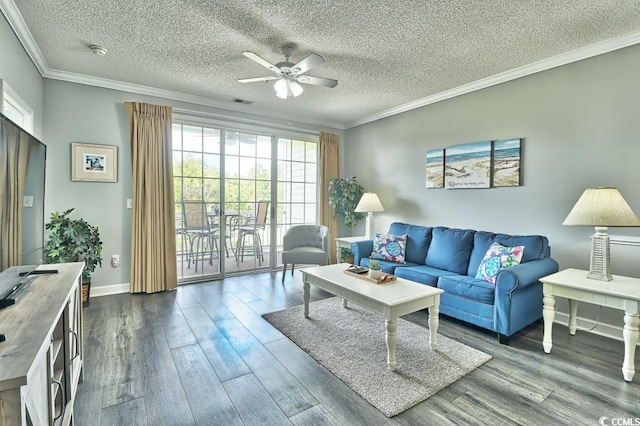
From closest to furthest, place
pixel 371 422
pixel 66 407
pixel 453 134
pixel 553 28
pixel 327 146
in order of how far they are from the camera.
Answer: pixel 66 407, pixel 371 422, pixel 553 28, pixel 453 134, pixel 327 146

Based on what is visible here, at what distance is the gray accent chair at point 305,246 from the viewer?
15.0 feet

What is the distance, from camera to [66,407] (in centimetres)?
156

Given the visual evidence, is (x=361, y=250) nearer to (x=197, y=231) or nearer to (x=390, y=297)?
(x=390, y=297)

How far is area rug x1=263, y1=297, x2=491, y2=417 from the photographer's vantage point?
2035mm

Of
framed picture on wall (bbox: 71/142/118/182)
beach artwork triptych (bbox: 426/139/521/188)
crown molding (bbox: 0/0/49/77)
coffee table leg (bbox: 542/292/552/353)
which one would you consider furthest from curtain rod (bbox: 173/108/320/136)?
coffee table leg (bbox: 542/292/552/353)

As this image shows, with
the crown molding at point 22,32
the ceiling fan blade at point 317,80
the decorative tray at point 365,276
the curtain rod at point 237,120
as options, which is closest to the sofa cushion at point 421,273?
the decorative tray at point 365,276

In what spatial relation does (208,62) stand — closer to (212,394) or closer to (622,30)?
(212,394)

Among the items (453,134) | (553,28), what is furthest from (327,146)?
(553,28)

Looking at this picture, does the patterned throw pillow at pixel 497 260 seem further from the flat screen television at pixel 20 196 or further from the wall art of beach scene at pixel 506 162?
the flat screen television at pixel 20 196

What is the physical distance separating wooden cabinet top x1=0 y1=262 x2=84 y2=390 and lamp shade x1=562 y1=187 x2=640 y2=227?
3.34 metres

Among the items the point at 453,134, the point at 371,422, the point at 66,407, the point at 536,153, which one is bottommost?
the point at 371,422

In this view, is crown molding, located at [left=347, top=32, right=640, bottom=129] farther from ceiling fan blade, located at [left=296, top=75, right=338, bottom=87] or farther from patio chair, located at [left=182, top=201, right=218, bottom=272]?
patio chair, located at [left=182, top=201, right=218, bottom=272]

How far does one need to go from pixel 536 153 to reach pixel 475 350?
2.18m

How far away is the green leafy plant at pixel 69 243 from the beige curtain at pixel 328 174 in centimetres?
345
